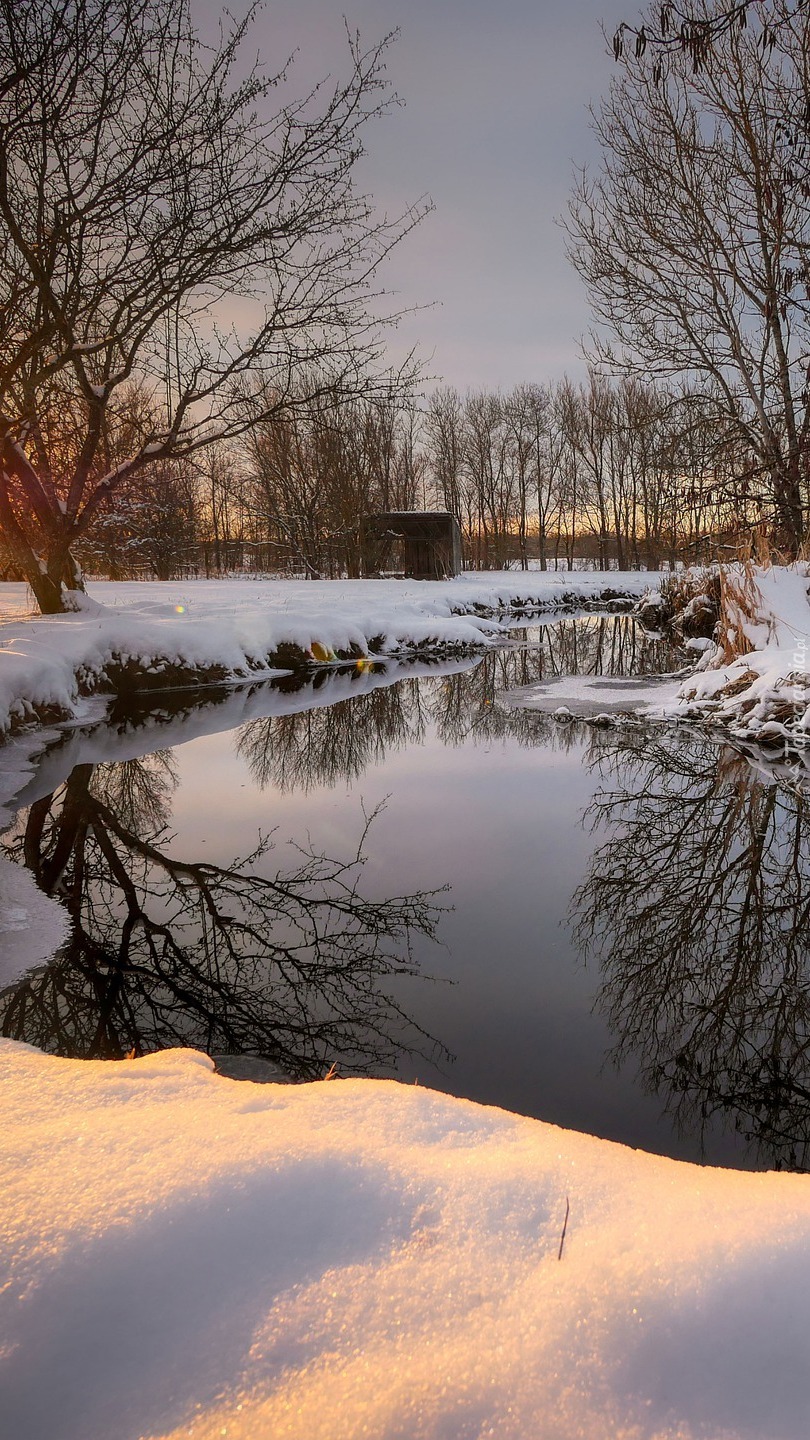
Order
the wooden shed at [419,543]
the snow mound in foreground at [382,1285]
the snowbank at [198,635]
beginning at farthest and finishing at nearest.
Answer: the wooden shed at [419,543] < the snowbank at [198,635] < the snow mound in foreground at [382,1285]

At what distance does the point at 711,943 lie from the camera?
2701 millimetres

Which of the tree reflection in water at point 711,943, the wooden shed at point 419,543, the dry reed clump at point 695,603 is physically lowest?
the tree reflection in water at point 711,943

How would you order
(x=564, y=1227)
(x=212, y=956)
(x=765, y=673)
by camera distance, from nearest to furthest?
(x=564, y=1227)
(x=212, y=956)
(x=765, y=673)

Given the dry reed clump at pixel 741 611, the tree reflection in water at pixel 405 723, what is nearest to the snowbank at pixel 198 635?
the tree reflection in water at pixel 405 723

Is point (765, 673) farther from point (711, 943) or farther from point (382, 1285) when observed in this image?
point (382, 1285)

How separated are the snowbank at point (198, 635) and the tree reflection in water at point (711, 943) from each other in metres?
4.82

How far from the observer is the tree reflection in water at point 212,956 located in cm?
212

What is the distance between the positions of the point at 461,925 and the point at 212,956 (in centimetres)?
97

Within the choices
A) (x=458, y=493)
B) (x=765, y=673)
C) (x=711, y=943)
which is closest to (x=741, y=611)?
(x=765, y=673)

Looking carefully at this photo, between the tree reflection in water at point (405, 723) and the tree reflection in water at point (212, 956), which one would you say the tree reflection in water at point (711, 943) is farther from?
the tree reflection in water at point (405, 723)

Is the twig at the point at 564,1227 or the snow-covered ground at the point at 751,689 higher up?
the snow-covered ground at the point at 751,689

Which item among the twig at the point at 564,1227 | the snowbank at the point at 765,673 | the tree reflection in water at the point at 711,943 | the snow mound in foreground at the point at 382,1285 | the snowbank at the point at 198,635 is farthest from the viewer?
the snowbank at the point at 198,635

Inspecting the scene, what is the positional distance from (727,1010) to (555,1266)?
1522mm

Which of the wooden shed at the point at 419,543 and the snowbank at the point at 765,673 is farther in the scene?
the wooden shed at the point at 419,543
